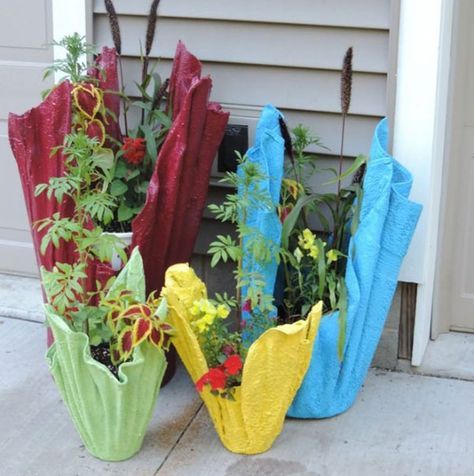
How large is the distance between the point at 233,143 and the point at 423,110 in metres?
0.74

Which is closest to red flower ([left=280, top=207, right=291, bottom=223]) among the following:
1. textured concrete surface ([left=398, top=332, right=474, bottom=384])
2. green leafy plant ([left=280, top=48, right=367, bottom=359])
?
green leafy plant ([left=280, top=48, right=367, bottom=359])

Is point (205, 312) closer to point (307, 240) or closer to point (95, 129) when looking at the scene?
point (307, 240)

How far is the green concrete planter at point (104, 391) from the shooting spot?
2.94 meters

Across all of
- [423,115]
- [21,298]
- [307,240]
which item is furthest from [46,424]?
[423,115]

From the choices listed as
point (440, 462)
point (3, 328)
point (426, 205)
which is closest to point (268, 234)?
point (426, 205)

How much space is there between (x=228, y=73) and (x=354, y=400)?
1.33 metres

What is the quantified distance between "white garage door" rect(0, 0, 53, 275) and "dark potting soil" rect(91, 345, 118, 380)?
126 centimetres

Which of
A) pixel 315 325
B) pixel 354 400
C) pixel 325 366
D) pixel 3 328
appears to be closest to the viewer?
pixel 315 325

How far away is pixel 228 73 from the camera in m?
3.66

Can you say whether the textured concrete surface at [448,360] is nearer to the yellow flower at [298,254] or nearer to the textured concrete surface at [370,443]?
A: the textured concrete surface at [370,443]

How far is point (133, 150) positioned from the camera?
136 inches

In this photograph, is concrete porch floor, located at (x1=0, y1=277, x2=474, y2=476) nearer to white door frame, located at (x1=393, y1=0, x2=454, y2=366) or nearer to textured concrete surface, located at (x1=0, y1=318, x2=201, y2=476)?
textured concrete surface, located at (x1=0, y1=318, x2=201, y2=476)

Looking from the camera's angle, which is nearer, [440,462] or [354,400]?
[440,462]

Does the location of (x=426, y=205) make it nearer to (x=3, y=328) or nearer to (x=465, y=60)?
(x=465, y=60)
